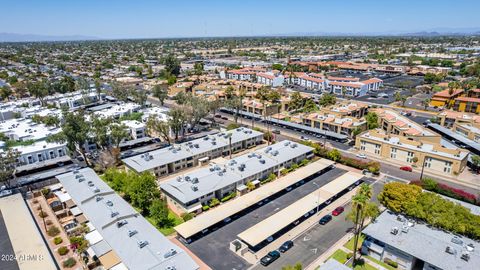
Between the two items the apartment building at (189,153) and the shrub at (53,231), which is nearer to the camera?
the shrub at (53,231)

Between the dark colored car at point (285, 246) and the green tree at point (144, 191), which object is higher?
the green tree at point (144, 191)

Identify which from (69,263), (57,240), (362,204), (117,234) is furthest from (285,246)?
(57,240)

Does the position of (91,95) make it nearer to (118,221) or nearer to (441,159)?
(118,221)

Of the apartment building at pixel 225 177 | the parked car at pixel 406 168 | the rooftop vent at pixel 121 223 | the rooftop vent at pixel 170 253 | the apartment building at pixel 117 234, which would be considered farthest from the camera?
the parked car at pixel 406 168

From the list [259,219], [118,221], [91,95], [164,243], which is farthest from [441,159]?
[91,95]

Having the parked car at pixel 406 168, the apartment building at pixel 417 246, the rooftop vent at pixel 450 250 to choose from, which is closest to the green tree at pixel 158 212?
the apartment building at pixel 417 246

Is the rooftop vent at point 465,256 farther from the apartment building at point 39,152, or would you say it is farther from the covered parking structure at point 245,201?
the apartment building at point 39,152

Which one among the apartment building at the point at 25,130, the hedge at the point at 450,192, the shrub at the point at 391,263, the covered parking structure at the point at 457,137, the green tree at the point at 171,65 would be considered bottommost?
the shrub at the point at 391,263

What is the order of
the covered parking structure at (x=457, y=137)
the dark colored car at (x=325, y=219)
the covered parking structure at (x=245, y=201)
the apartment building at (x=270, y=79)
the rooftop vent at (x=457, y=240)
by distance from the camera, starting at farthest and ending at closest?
the apartment building at (x=270, y=79) → the covered parking structure at (x=457, y=137) → the dark colored car at (x=325, y=219) → the covered parking structure at (x=245, y=201) → the rooftop vent at (x=457, y=240)

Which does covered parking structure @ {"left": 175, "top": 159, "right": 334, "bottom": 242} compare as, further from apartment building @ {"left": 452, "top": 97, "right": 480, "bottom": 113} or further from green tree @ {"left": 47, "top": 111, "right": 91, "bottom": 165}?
apartment building @ {"left": 452, "top": 97, "right": 480, "bottom": 113}
